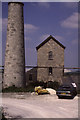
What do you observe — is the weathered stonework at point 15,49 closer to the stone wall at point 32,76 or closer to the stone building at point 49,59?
the stone building at point 49,59

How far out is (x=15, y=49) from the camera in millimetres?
24469

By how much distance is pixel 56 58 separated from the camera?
33906mm

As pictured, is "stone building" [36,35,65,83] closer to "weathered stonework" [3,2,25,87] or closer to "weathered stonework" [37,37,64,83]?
"weathered stonework" [37,37,64,83]

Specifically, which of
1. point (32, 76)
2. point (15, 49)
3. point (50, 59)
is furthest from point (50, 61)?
point (15, 49)

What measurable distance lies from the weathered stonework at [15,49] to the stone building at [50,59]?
9249 mm

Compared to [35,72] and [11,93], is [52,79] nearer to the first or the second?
[35,72]

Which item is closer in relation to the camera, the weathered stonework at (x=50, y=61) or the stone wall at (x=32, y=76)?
the weathered stonework at (x=50, y=61)

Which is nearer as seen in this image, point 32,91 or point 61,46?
point 32,91

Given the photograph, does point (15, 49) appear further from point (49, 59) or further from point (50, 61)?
point (50, 61)

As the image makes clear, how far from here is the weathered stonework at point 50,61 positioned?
33.6 m

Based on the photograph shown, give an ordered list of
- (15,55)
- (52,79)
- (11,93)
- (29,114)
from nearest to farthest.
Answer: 1. (29,114)
2. (11,93)
3. (15,55)
4. (52,79)

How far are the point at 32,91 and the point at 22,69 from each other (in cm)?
356

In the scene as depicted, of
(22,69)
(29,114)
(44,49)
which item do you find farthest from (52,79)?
(29,114)

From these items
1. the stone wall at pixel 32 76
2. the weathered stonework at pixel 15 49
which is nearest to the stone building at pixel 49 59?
→ the stone wall at pixel 32 76
